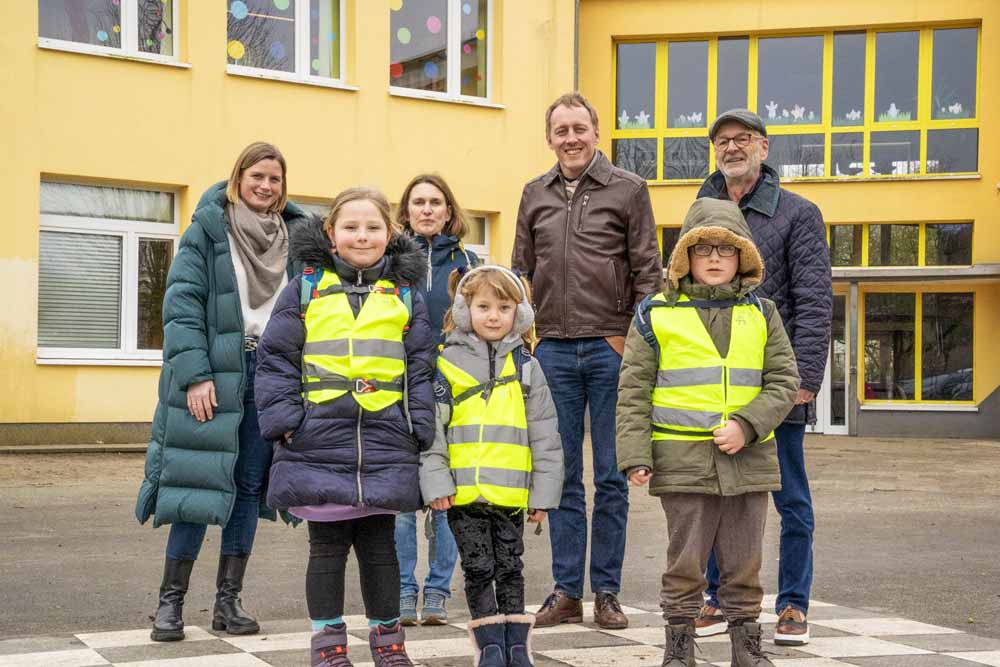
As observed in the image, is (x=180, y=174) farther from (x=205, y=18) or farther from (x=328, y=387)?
(x=328, y=387)

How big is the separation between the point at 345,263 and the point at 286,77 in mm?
13206

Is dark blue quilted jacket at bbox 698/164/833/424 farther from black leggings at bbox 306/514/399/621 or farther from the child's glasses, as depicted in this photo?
black leggings at bbox 306/514/399/621

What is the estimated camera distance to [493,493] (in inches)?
193

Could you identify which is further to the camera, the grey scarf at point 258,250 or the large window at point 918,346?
the large window at point 918,346

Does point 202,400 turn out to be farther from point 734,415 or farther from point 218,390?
point 734,415

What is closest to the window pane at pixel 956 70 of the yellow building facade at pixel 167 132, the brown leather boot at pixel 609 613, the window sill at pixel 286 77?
the yellow building facade at pixel 167 132

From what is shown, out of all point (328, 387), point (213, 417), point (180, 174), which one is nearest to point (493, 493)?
point (328, 387)

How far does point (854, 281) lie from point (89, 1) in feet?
42.3

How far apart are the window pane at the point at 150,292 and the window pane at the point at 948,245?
42.0 ft

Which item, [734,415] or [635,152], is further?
[635,152]

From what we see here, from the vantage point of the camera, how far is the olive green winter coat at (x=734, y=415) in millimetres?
4930

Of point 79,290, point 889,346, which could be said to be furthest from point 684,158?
point 79,290

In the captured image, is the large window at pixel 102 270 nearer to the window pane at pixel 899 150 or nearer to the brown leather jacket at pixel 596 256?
the brown leather jacket at pixel 596 256

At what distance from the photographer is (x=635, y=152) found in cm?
2362
